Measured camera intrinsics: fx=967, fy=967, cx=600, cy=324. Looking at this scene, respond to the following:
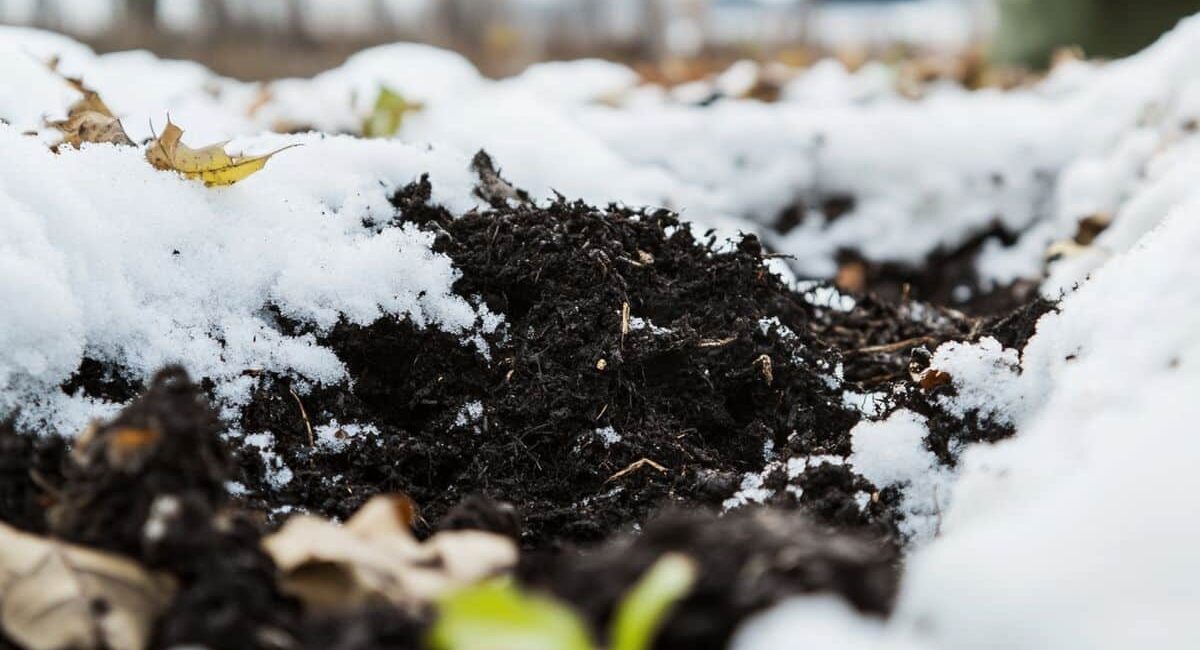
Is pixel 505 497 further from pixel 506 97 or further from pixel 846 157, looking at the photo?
pixel 846 157

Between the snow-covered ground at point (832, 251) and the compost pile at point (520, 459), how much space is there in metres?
0.05

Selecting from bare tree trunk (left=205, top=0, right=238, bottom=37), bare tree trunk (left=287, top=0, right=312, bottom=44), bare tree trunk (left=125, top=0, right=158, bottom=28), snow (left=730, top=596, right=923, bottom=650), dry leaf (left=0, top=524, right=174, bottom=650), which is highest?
bare tree trunk (left=287, top=0, right=312, bottom=44)

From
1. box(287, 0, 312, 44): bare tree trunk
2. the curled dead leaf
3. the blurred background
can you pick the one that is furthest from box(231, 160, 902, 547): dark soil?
box(287, 0, 312, 44): bare tree trunk

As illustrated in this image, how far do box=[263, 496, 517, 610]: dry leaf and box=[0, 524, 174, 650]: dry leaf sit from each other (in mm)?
105

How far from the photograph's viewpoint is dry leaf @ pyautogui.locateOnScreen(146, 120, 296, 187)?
4.63 feet

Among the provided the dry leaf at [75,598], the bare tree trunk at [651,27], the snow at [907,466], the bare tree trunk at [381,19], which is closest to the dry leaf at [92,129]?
the dry leaf at [75,598]

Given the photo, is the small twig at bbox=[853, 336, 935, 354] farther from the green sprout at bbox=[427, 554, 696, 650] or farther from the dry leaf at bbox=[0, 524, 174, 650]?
the dry leaf at bbox=[0, 524, 174, 650]

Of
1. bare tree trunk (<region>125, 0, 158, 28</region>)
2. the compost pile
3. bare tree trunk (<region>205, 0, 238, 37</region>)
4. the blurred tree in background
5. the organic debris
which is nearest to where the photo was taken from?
the compost pile

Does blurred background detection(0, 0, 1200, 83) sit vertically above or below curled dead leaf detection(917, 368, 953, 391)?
above

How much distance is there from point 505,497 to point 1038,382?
0.70m

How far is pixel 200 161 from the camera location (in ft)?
4.67

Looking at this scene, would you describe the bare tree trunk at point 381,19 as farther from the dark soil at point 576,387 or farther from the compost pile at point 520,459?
the dark soil at point 576,387

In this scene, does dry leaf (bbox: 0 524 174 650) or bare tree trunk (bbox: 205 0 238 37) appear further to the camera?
bare tree trunk (bbox: 205 0 238 37)

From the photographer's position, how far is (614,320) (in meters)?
1.44
